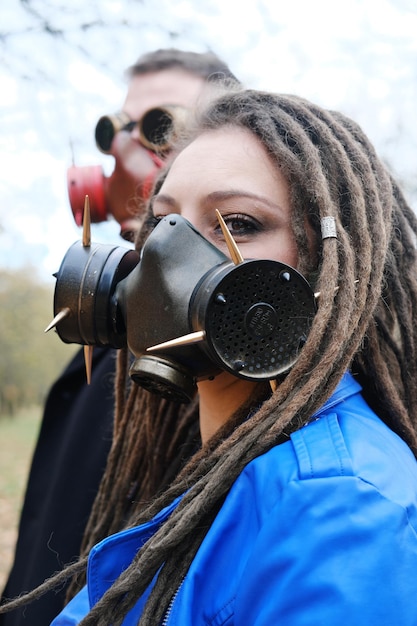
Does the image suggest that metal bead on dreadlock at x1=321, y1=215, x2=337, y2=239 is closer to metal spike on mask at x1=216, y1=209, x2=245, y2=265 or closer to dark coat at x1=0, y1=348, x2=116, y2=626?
metal spike on mask at x1=216, y1=209, x2=245, y2=265

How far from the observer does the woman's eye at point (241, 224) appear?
1487 millimetres

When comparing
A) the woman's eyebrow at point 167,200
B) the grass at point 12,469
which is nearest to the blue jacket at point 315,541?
the woman's eyebrow at point 167,200

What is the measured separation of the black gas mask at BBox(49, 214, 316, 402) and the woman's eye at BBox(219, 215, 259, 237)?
92 mm

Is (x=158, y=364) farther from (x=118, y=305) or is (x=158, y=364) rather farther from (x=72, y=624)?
(x=72, y=624)

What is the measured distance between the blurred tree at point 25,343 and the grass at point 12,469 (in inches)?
21.6

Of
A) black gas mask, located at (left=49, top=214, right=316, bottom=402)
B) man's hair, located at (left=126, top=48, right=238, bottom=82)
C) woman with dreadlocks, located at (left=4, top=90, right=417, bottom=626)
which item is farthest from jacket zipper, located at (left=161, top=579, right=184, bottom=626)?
man's hair, located at (left=126, top=48, right=238, bottom=82)

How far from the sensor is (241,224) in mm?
1502

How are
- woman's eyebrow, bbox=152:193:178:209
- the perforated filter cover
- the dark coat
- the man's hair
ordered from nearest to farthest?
the perforated filter cover, woman's eyebrow, bbox=152:193:178:209, the dark coat, the man's hair

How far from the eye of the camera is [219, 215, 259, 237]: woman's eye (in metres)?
1.49

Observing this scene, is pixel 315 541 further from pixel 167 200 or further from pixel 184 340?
pixel 167 200

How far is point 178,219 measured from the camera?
58.1 inches

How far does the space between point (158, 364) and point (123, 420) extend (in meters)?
0.73

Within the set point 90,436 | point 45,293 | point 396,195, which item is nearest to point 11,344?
point 45,293

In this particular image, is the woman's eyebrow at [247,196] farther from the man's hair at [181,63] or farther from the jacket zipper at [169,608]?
the man's hair at [181,63]
